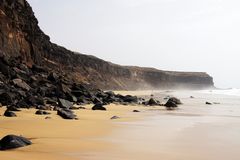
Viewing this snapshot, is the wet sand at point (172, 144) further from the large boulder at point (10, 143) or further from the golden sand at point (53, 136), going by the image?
the large boulder at point (10, 143)

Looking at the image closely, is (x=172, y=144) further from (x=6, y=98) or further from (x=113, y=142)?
(x=6, y=98)

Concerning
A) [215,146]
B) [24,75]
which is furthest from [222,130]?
[24,75]

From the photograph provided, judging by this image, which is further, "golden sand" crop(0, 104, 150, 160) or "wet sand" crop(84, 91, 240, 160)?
"wet sand" crop(84, 91, 240, 160)

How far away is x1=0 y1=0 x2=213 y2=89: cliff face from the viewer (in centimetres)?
4188

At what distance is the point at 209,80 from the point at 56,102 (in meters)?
151

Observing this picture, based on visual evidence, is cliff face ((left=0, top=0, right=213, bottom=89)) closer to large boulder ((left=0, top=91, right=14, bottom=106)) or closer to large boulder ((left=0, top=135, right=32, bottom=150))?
large boulder ((left=0, top=91, right=14, bottom=106))

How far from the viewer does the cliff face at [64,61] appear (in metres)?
41.9

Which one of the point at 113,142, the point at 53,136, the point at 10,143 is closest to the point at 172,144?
→ the point at 113,142

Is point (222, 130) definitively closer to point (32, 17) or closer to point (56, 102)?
point (56, 102)

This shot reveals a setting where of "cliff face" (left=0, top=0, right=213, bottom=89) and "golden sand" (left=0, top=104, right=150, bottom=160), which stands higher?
"cliff face" (left=0, top=0, right=213, bottom=89)

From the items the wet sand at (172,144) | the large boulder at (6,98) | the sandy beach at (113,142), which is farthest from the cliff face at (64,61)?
the wet sand at (172,144)

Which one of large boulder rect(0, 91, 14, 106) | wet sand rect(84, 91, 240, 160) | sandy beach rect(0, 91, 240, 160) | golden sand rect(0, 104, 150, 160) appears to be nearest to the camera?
golden sand rect(0, 104, 150, 160)

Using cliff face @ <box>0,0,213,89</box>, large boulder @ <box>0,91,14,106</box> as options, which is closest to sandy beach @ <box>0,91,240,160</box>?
large boulder @ <box>0,91,14,106</box>

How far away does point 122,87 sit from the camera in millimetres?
99438
